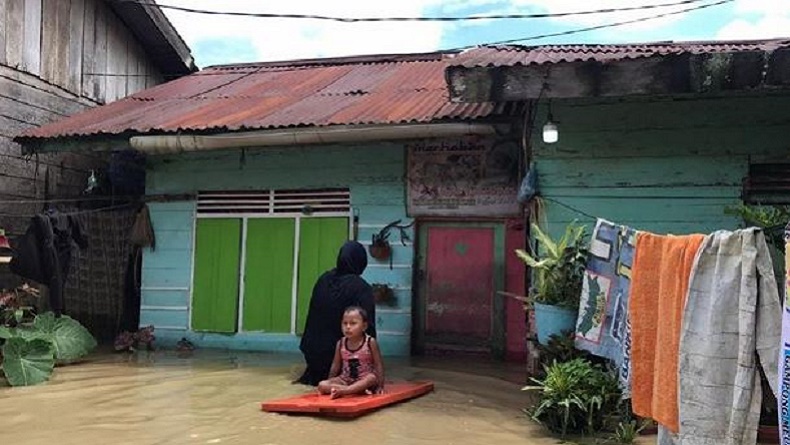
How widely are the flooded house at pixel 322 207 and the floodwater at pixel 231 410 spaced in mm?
1067

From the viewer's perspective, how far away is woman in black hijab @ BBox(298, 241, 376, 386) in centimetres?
678

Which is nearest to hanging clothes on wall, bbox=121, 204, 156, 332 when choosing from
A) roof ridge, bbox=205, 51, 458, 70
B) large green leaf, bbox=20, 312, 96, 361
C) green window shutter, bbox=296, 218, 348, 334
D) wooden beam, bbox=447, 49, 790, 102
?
large green leaf, bbox=20, 312, 96, 361

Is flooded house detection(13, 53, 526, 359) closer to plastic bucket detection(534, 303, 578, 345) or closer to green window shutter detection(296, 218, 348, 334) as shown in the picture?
green window shutter detection(296, 218, 348, 334)

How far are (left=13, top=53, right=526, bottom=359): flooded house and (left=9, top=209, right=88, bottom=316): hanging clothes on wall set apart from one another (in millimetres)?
1313

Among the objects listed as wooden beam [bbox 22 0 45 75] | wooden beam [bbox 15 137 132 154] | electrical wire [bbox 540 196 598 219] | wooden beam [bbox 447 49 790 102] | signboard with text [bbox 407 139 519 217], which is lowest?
electrical wire [bbox 540 196 598 219]

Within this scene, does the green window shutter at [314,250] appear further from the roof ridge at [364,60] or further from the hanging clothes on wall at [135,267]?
the roof ridge at [364,60]

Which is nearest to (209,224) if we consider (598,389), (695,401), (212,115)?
(212,115)

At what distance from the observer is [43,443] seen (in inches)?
193

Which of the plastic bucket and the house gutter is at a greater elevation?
the house gutter

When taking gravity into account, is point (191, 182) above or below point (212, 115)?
below

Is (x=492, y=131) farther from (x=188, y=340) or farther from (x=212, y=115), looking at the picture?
(x=188, y=340)

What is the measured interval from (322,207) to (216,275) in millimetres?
1862

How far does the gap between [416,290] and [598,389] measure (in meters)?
4.47

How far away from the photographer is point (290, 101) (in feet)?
35.0
